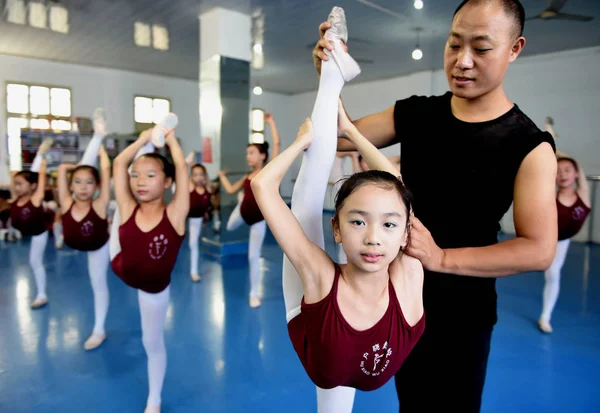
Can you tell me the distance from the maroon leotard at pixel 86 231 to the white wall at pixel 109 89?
22.7 ft

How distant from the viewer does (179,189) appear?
2.44m

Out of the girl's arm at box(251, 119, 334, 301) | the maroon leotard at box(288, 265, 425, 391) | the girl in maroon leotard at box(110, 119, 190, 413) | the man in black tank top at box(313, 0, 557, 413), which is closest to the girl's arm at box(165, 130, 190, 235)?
the girl in maroon leotard at box(110, 119, 190, 413)

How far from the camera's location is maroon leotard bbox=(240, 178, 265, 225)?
4.50 metres

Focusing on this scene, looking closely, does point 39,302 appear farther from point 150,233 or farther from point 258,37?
point 258,37

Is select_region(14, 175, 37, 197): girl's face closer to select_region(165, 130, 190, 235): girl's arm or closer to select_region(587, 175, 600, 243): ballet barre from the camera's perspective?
select_region(165, 130, 190, 235): girl's arm

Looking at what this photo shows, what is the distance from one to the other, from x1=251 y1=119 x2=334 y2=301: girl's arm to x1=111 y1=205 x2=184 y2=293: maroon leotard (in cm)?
136

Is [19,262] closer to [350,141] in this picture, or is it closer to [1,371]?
[1,371]

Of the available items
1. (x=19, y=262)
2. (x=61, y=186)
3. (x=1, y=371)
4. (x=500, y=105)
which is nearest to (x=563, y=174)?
(x=500, y=105)

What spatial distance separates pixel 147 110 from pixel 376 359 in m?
10.6

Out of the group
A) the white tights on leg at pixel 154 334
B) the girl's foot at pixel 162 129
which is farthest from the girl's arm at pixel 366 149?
the white tights on leg at pixel 154 334

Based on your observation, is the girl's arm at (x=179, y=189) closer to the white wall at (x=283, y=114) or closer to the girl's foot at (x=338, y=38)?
the girl's foot at (x=338, y=38)

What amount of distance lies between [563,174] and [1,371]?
4831 millimetres

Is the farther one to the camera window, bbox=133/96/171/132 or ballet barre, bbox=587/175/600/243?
window, bbox=133/96/171/132

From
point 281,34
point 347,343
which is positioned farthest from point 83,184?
point 281,34
